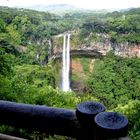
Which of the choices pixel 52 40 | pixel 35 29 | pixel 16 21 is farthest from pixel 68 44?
pixel 16 21

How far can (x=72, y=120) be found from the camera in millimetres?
2213

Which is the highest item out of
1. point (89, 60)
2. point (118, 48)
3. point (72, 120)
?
point (72, 120)

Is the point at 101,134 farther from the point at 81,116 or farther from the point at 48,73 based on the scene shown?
the point at 48,73

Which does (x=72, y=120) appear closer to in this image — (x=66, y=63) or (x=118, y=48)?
(x=66, y=63)

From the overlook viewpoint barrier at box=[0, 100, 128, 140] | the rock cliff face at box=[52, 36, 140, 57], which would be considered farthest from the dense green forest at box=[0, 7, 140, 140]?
the overlook viewpoint barrier at box=[0, 100, 128, 140]

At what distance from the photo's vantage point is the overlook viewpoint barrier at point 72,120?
1.92 meters

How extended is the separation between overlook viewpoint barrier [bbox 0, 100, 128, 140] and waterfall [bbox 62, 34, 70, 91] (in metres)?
40.3

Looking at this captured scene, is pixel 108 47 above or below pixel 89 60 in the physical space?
above

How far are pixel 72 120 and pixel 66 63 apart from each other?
4521 cm

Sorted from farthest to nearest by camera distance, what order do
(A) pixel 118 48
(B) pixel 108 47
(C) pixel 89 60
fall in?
(B) pixel 108 47
(C) pixel 89 60
(A) pixel 118 48

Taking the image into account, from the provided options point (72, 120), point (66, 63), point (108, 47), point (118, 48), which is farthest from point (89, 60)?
point (72, 120)

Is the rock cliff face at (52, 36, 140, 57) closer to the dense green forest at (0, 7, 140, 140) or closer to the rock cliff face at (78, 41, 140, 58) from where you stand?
the rock cliff face at (78, 41, 140, 58)

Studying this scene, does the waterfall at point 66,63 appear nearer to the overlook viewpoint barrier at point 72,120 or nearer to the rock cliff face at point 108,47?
the rock cliff face at point 108,47

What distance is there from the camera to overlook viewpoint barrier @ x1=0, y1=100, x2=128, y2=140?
192 centimetres
